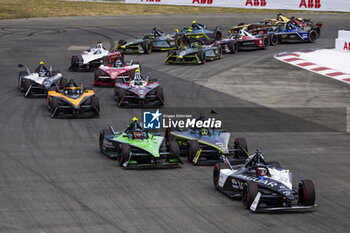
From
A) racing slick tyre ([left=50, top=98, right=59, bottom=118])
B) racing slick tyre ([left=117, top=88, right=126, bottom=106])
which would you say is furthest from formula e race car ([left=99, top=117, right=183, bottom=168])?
racing slick tyre ([left=117, top=88, right=126, bottom=106])

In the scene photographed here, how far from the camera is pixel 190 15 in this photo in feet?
193

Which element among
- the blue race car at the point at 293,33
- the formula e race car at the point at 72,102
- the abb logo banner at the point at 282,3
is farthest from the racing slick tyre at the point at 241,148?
the abb logo banner at the point at 282,3

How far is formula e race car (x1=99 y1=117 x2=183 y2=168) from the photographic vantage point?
17.9 m

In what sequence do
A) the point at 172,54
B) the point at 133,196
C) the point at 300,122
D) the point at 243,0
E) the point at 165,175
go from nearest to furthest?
1. the point at 133,196
2. the point at 165,175
3. the point at 300,122
4. the point at 172,54
5. the point at 243,0

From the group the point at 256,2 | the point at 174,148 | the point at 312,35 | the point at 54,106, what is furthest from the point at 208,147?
the point at 256,2

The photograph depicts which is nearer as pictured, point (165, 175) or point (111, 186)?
point (111, 186)

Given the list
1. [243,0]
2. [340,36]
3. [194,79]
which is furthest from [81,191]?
[243,0]

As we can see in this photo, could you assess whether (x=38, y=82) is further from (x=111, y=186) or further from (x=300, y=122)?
(x=111, y=186)

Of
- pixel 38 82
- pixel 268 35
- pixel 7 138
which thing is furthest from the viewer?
pixel 268 35

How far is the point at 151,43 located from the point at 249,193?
2996 centimetres

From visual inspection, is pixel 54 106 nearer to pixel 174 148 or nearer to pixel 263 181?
pixel 174 148

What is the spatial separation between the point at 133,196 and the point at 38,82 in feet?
50.5

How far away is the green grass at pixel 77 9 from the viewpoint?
189ft

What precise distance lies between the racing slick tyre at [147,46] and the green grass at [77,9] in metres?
17.8
